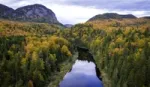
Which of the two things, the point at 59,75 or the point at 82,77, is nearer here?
the point at 59,75

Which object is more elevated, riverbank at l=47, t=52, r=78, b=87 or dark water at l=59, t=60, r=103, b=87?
riverbank at l=47, t=52, r=78, b=87

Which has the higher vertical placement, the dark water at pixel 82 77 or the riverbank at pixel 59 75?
the riverbank at pixel 59 75

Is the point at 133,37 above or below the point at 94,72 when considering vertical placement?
above

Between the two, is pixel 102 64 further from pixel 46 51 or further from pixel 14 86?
pixel 14 86

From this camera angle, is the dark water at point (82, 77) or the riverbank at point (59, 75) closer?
the riverbank at point (59, 75)

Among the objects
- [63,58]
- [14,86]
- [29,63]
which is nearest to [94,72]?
[63,58]

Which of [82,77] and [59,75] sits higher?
[59,75]

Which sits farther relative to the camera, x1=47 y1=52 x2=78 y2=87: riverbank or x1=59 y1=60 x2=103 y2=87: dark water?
x1=59 y1=60 x2=103 y2=87: dark water

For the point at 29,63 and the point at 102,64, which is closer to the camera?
the point at 29,63
